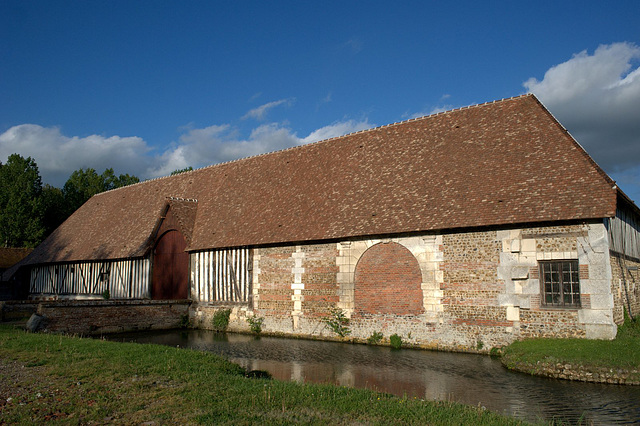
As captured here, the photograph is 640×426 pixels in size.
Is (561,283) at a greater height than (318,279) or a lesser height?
lesser

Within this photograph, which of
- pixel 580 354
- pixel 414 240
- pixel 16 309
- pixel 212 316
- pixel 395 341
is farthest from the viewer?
pixel 212 316

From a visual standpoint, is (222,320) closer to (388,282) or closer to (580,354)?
(388,282)

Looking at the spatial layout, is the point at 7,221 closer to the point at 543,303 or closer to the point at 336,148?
the point at 336,148

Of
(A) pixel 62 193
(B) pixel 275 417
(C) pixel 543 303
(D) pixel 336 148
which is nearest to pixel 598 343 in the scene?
(C) pixel 543 303

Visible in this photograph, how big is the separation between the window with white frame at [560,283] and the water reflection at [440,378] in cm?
216

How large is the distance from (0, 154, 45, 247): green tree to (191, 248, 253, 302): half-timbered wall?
25.8 m

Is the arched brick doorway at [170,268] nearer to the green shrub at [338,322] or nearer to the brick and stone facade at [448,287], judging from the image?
the brick and stone facade at [448,287]

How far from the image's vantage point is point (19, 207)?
1524 inches

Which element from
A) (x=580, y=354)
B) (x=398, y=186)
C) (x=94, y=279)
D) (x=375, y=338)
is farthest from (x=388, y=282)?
(x=94, y=279)

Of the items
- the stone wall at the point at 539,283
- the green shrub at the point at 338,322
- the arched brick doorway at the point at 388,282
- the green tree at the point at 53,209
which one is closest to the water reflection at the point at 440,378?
the green shrub at the point at 338,322

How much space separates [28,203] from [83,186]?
6395 mm

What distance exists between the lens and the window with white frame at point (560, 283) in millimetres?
11695

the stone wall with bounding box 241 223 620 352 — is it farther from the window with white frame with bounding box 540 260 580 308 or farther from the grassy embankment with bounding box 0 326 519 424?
the grassy embankment with bounding box 0 326 519 424

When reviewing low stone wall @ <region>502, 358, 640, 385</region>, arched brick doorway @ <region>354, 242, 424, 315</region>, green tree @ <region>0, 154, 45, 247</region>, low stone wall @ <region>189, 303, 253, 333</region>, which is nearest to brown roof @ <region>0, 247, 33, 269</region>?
Answer: green tree @ <region>0, 154, 45, 247</region>
